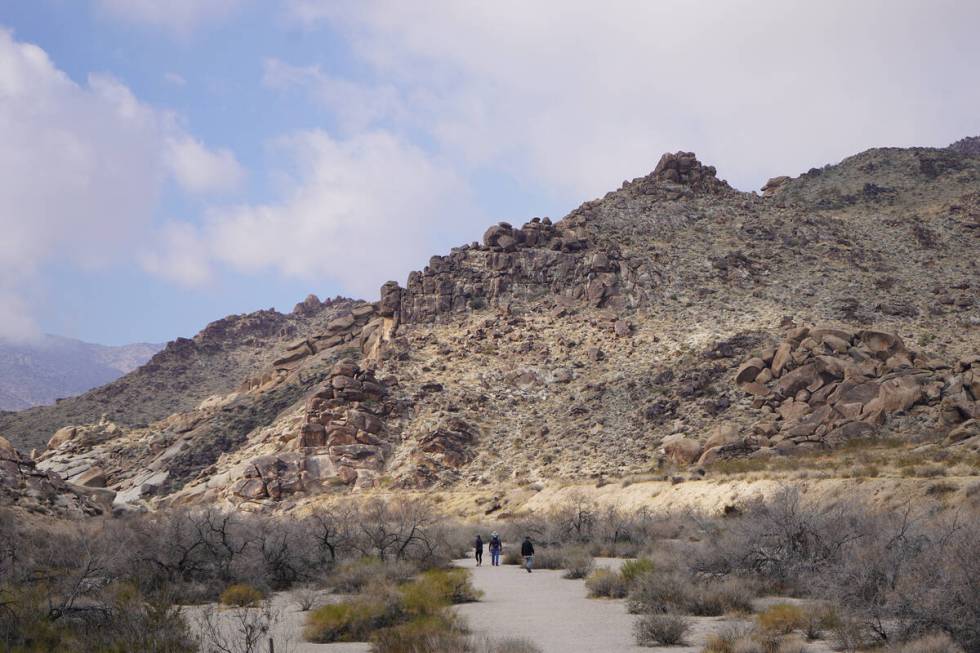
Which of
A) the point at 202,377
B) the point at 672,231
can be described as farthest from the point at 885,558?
the point at 202,377

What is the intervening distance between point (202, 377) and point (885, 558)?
9258 centimetres

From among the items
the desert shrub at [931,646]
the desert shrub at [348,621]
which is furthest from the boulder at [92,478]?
the desert shrub at [931,646]

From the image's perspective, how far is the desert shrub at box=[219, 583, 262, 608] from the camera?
20688 mm

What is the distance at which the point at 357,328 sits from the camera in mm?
77000

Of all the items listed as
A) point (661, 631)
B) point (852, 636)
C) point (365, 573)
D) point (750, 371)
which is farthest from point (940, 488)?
point (750, 371)

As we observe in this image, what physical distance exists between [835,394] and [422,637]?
3248cm

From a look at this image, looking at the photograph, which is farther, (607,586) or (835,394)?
(835,394)

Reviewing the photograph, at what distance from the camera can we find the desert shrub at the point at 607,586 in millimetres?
21297

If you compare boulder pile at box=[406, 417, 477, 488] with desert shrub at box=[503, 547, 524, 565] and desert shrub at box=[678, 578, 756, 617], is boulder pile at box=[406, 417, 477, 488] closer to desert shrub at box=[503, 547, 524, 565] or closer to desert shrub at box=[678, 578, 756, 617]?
desert shrub at box=[503, 547, 524, 565]

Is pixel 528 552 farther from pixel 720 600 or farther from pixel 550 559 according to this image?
pixel 720 600

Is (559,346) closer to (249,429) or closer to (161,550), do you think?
(249,429)

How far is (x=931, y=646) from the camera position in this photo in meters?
11.4

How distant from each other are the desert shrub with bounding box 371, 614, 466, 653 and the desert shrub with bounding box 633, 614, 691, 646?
3.38 metres

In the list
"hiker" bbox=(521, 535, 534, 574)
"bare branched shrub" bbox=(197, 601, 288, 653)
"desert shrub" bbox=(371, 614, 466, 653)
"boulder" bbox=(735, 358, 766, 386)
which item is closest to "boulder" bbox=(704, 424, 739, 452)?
"boulder" bbox=(735, 358, 766, 386)
